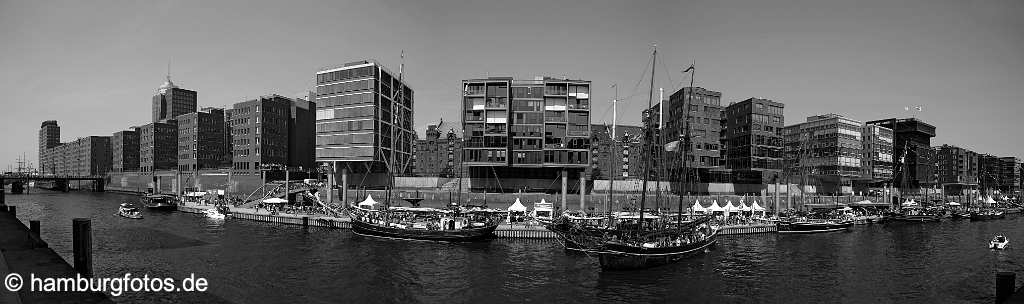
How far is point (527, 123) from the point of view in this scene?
11500 centimetres

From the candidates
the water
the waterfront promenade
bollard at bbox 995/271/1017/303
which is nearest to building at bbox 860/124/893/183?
the water

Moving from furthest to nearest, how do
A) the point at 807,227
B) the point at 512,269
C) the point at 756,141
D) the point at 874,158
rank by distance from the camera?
the point at 874,158 → the point at 756,141 → the point at 807,227 → the point at 512,269

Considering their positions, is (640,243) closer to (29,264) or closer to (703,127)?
(29,264)

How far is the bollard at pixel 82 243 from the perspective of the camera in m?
27.0

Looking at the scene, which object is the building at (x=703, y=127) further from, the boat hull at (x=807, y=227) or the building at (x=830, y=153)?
the building at (x=830, y=153)

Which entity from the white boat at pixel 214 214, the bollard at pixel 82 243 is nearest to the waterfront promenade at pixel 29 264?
the bollard at pixel 82 243

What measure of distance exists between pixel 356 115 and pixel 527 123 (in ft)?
129

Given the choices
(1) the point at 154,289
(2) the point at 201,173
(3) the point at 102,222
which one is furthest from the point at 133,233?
(2) the point at 201,173

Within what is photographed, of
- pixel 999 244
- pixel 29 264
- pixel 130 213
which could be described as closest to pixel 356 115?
pixel 130 213

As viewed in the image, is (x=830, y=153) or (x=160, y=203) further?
(x=830, y=153)

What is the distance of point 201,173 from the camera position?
19225 cm

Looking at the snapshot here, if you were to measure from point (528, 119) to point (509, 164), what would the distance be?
1010cm

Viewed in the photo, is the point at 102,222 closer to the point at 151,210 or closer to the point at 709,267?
the point at 151,210

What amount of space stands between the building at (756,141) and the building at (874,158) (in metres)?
46.5
